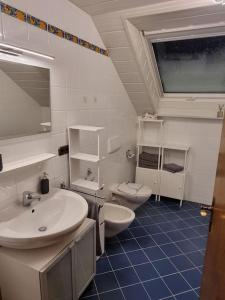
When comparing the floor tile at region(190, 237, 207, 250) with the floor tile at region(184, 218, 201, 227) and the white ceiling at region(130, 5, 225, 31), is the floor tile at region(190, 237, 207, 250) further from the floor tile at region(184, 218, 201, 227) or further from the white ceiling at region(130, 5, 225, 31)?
the white ceiling at region(130, 5, 225, 31)

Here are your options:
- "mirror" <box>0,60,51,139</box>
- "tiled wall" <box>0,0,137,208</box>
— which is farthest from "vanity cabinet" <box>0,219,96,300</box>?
"mirror" <box>0,60,51,139</box>

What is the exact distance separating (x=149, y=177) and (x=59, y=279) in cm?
215

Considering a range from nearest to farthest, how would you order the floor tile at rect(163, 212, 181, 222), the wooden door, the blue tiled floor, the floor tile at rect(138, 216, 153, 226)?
the wooden door < the blue tiled floor < the floor tile at rect(138, 216, 153, 226) < the floor tile at rect(163, 212, 181, 222)

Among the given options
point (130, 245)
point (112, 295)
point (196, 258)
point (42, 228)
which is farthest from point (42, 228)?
point (196, 258)

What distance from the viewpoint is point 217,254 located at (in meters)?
0.91

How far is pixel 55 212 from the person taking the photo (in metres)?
1.57

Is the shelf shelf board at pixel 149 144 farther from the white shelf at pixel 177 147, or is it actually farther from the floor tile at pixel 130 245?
the floor tile at pixel 130 245

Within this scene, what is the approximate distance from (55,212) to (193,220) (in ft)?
6.42

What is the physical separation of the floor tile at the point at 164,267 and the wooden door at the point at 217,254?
902 millimetres

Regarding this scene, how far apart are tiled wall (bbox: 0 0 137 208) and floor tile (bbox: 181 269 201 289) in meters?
1.25

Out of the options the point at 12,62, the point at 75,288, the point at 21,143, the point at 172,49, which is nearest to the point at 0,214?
the point at 21,143

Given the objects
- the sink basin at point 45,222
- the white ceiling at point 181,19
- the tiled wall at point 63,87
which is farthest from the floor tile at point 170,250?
the white ceiling at point 181,19

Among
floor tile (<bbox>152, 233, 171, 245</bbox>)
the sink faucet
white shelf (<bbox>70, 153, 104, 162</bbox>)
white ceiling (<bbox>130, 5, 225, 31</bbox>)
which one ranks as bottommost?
floor tile (<bbox>152, 233, 171, 245</bbox>)

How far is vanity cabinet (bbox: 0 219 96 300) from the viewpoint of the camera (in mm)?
1191
